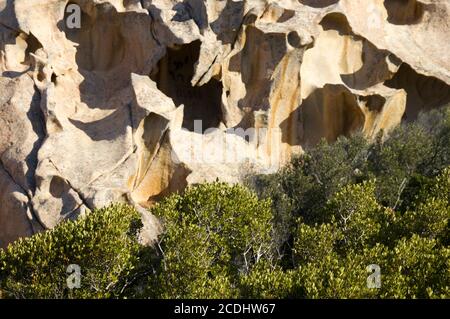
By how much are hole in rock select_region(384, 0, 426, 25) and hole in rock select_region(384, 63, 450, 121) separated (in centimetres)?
254

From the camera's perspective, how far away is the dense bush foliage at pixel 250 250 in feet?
63.5

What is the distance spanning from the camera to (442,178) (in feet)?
86.1

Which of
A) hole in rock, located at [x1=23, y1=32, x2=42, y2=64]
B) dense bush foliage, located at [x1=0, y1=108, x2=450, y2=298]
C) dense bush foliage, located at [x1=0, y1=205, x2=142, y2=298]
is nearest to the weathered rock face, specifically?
hole in rock, located at [x1=23, y1=32, x2=42, y2=64]

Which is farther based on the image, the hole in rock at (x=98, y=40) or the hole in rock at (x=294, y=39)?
the hole in rock at (x=98, y=40)

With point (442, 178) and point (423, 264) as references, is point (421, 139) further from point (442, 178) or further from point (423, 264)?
point (423, 264)

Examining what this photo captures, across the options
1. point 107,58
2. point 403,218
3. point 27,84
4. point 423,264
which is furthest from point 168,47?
point 423,264

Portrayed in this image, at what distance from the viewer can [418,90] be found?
36188 millimetres

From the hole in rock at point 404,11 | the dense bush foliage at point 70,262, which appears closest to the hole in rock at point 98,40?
the hole in rock at point 404,11

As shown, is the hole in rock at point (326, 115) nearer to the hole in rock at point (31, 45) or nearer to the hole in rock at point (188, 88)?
the hole in rock at point (188, 88)

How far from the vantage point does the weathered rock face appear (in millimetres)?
28766

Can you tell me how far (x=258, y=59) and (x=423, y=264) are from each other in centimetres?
1484

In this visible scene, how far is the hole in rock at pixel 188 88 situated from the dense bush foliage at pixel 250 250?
610 centimetres
